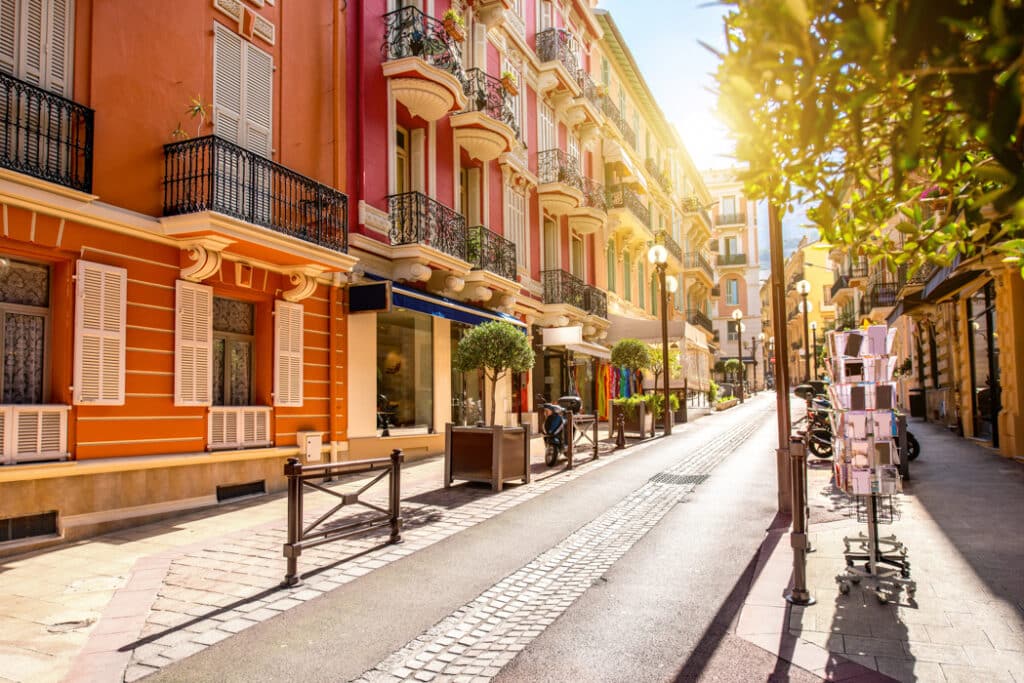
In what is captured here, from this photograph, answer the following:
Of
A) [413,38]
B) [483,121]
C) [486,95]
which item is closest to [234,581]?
[413,38]

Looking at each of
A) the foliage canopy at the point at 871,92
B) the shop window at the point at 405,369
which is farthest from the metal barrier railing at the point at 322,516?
the shop window at the point at 405,369

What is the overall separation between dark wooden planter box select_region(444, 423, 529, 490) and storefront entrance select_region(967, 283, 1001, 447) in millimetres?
9550

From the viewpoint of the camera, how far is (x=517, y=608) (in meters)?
4.96

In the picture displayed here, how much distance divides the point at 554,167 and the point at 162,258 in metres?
14.4

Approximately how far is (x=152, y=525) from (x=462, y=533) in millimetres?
3778

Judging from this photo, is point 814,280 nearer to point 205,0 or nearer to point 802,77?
point 205,0

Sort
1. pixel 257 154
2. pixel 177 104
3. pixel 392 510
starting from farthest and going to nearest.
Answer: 1. pixel 257 154
2. pixel 177 104
3. pixel 392 510

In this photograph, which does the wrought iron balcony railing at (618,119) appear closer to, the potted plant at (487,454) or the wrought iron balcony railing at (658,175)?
the wrought iron balcony railing at (658,175)

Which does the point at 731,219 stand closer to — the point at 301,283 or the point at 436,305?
the point at 436,305

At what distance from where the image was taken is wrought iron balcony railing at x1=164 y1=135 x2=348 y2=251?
9.06 meters

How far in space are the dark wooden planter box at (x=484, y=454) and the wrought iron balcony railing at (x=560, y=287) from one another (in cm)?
1128

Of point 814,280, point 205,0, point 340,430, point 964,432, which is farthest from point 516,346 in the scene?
point 814,280

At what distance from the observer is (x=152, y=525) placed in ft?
26.9

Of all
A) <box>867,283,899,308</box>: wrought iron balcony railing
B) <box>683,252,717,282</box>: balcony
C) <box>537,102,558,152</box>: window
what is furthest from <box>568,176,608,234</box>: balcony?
<box>683,252,717,282</box>: balcony
